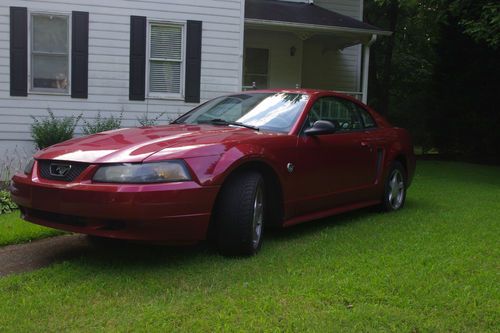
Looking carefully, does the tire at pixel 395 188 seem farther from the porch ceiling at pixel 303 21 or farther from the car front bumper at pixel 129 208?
the porch ceiling at pixel 303 21

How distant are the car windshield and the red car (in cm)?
1

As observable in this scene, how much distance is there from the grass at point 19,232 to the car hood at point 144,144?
1122mm

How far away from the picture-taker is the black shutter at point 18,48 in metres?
9.86

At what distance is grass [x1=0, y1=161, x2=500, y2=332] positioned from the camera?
325 cm

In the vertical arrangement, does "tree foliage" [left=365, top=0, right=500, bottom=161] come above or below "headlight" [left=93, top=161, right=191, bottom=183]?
above

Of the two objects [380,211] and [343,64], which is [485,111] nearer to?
[343,64]

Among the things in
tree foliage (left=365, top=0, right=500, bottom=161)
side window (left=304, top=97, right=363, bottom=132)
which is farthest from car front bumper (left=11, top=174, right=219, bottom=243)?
tree foliage (left=365, top=0, right=500, bottom=161)

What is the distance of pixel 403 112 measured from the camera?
71.0 ft

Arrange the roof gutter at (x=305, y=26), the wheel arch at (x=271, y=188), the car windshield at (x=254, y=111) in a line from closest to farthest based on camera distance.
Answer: the wheel arch at (x=271, y=188) → the car windshield at (x=254, y=111) → the roof gutter at (x=305, y=26)

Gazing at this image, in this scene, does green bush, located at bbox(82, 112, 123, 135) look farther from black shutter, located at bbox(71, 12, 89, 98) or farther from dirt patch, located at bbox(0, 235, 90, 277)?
dirt patch, located at bbox(0, 235, 90, 277)

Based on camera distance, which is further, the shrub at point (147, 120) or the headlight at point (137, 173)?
the shrub at point (147, 120)

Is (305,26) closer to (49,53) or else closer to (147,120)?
(147,120)

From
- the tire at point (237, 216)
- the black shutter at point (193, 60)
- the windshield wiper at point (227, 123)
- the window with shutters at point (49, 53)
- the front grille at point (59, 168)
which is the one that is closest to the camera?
the front grille at point (59, 168)

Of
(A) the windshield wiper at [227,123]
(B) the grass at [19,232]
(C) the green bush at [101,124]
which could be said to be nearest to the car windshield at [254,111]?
(A) the windshield wiper at [227,123]
